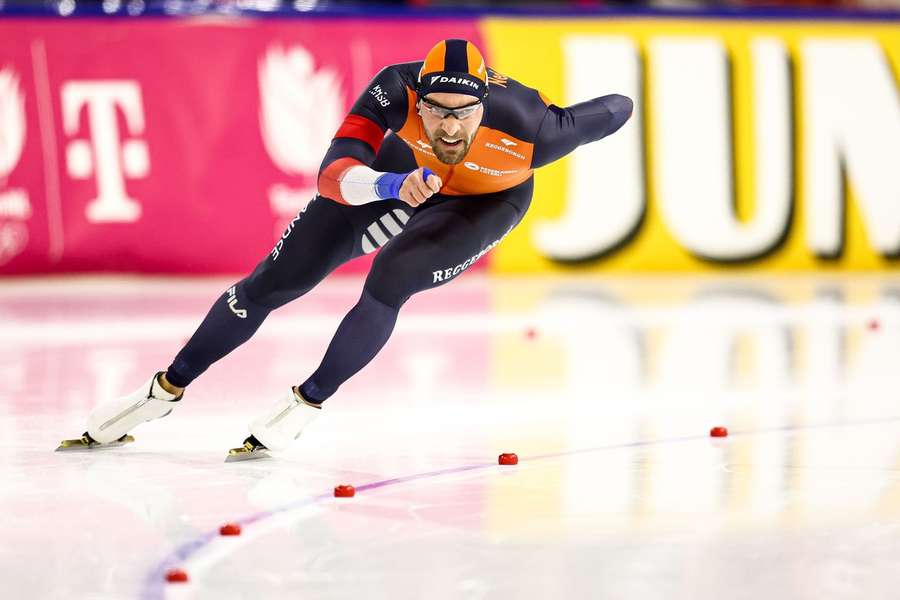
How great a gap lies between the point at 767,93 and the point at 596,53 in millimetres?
1418

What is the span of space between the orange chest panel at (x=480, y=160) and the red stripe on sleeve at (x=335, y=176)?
34 cm

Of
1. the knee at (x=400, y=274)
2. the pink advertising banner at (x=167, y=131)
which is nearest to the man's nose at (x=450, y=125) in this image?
the knee at (x=400, y=274)

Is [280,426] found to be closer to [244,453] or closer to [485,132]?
[244,453]

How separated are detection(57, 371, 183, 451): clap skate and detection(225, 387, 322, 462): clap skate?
0.37 meters

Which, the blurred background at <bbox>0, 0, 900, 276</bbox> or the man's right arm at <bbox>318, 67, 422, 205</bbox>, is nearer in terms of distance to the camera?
the man's right arm at <bbox>318, 67, 422, 205</bbox>

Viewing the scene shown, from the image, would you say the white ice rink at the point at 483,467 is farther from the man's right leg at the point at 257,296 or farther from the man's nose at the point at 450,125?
the man's nose at the point at 450,125

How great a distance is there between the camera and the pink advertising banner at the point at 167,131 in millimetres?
10664

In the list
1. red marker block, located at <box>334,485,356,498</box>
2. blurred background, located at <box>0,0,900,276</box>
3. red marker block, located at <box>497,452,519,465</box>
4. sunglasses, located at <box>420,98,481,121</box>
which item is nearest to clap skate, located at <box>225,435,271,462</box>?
red marker block, located at <box>334,485,356,498</box>

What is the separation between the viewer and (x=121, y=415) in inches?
193

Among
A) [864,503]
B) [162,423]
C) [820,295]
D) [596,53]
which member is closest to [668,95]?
[596,53]

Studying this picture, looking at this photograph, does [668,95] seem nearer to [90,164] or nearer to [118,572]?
[90,164]

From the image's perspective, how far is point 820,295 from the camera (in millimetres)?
10102

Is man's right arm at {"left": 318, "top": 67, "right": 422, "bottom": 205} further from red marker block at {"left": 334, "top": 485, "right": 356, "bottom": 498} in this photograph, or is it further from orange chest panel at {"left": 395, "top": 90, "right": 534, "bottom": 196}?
red marker block at {"left": 334, "top": 485, "right": 356, "bottom": 498}

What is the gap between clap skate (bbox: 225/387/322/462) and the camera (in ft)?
15.5
